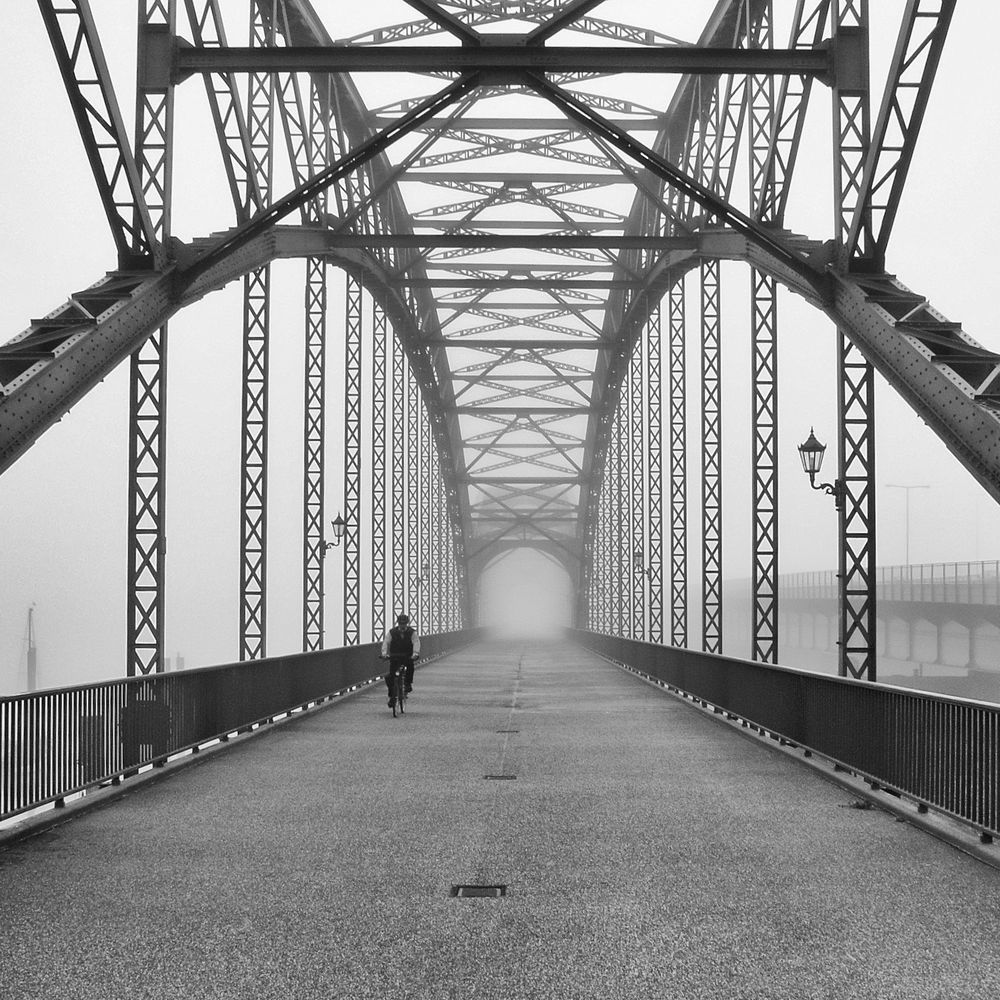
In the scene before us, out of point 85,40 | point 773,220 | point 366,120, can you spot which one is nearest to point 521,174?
point 366,120

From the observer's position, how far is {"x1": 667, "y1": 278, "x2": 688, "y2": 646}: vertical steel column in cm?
3619

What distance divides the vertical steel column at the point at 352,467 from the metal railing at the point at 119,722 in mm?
14272

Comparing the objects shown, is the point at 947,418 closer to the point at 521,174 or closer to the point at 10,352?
the point at 10,352

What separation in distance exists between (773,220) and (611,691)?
11541mm

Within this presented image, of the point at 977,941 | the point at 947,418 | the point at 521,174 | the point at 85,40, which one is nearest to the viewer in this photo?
the point at 977,941

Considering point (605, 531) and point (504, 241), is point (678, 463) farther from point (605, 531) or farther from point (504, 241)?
point (605, 531)

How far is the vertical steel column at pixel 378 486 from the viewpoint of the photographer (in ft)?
147

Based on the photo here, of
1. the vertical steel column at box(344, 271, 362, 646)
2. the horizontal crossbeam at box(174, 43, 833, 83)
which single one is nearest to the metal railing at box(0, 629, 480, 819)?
the horizontal crossbeam at box(174, 43, 833, 83)

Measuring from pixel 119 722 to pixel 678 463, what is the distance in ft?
86.1

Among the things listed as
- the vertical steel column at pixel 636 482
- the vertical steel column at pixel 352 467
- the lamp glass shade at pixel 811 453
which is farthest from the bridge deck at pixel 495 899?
the vertical steel column at pixel 636 482

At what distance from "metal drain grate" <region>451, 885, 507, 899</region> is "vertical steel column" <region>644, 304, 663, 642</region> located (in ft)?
116

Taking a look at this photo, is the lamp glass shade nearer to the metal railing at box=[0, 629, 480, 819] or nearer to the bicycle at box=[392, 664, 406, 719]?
the bicycle at box=[392, 664, 406, 719]

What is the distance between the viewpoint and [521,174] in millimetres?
38781

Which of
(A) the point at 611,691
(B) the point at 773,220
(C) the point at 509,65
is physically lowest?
(A) the point at 611,691
